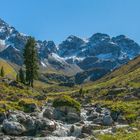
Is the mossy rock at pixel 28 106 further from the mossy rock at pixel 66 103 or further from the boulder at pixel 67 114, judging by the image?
the boulder at pixel 67 114

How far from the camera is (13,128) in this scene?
66.1m

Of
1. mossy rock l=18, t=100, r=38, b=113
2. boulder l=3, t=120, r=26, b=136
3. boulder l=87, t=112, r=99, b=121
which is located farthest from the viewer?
mossy rock l=18, t=100, r=38, b=113

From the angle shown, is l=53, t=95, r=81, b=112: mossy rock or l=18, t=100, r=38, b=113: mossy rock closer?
l=53, t=95, r=81, b=112: mossy rock

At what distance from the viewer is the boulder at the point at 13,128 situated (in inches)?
2589

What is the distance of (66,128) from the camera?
70.3m

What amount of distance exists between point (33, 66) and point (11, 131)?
8689 centimetres

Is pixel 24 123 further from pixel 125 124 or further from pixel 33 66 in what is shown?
pixel 33 66

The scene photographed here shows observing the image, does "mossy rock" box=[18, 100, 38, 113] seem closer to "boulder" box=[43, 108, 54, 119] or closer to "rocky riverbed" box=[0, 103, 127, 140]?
"boulder" box=[43, 108, 54, 119]

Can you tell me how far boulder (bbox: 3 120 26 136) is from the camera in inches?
2589

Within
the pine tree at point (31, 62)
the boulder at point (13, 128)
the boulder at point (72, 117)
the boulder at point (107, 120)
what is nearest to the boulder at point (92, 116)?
the boulder at point (72, 117)

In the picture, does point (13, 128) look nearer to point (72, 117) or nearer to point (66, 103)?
point (72, 117)

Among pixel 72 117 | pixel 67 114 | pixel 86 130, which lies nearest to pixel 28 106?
pixel 67 114

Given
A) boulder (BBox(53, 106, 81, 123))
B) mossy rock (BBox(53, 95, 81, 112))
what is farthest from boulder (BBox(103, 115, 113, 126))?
mossy rock (BBox(53, 95, 81, 112))

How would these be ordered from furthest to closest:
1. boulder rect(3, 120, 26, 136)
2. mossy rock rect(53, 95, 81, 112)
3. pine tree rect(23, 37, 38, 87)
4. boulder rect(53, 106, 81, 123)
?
pine tree rect(23, 37, 38, 87), mossy rock rect(53, 95, 81, 112), boulder rect(53, 106, 81, 123), boulder rect(3, 120, 26, 136)
